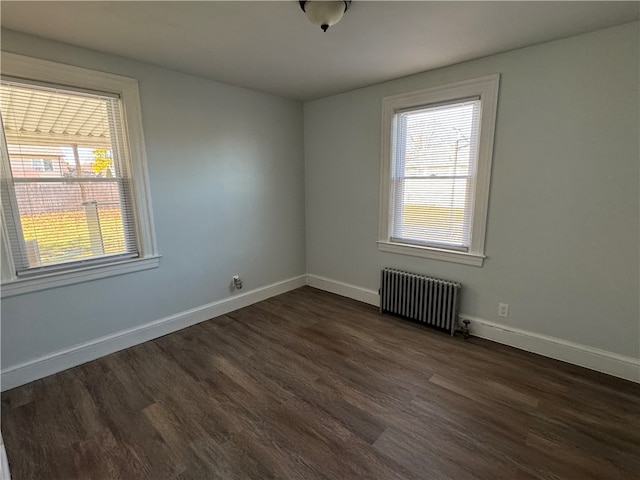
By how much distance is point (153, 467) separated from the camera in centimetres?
158

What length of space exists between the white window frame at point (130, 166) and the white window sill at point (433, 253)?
242 cm

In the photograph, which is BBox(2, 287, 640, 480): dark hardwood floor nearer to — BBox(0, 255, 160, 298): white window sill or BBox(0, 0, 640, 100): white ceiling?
BBox(0, 255, 160, 298): white window sill

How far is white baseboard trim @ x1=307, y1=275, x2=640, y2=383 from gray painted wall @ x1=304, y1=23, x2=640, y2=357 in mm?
53

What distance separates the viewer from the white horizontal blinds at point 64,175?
2.12 m

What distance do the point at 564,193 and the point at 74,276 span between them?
155 inches

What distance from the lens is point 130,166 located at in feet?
8.50

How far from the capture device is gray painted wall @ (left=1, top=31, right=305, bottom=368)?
2.30 m

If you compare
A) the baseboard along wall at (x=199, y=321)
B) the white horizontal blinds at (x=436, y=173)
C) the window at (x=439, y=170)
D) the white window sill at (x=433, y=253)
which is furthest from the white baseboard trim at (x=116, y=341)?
the white horizontal blinds at (x=436, y=173)

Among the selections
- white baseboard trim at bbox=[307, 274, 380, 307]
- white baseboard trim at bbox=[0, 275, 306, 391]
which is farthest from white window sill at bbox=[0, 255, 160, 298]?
white baseboard trim at bbox=[307, 274, 380, 307]

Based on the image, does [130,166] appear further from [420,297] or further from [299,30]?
[420,297]

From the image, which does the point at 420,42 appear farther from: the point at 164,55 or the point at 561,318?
the point at 561,318

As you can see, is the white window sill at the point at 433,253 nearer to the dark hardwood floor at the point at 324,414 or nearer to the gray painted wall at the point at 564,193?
the gray painted wall at the point at 564,193

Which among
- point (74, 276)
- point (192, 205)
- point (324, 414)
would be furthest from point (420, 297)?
point (74, 276)

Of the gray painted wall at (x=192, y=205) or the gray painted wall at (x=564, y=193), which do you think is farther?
the gray painted wall at (x=192, y=205)
